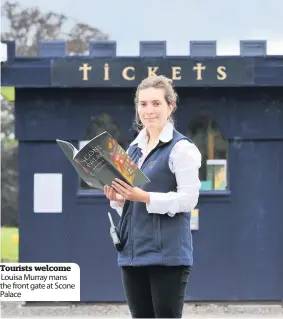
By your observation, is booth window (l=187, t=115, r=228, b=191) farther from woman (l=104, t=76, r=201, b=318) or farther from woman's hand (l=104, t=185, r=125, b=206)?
woman's hand (l=104, t=185, r=125, b=206)

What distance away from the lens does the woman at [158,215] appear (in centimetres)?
285

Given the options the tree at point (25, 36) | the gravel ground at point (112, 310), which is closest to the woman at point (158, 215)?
the gravel ground at point (112, 310)

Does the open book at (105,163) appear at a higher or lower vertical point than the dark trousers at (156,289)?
higher

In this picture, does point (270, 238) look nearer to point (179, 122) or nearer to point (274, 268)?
point (274, 268)

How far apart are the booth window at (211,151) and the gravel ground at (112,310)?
3.99 feet

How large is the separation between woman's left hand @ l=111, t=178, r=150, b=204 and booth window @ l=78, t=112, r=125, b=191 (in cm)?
435

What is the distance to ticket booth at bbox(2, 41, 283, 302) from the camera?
711 centimetres

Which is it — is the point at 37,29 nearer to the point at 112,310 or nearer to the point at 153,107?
the point at 112,310

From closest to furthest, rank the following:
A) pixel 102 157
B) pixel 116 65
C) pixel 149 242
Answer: pixel 102 157 < pixel 149 242 < pixel 116 65

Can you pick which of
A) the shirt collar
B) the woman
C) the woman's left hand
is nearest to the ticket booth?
the shirt collar

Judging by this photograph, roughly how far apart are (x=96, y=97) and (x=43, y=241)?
1577 mm

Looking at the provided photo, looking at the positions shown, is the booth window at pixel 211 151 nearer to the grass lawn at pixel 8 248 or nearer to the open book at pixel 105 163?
the open book at pixel 105 163

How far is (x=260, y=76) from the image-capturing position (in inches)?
274

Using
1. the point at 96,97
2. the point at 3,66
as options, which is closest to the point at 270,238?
the point at 96,97
